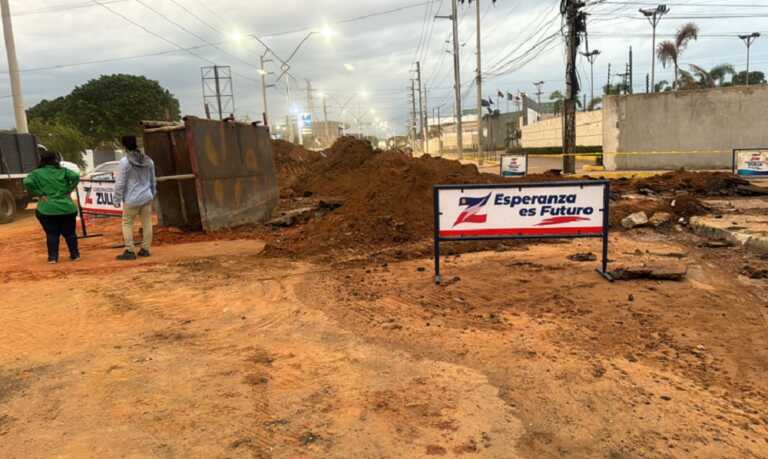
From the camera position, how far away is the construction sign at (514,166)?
18.8 m

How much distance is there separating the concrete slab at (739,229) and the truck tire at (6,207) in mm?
17975

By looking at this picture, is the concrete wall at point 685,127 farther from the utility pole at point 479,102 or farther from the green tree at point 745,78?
the green tree at point 745,78

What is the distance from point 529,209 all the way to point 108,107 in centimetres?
6761

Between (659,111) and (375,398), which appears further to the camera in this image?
(659,111)

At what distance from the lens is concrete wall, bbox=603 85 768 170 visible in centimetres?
2327

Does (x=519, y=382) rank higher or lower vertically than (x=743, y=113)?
lower

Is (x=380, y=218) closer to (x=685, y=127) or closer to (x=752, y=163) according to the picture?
(x=752, y=163)

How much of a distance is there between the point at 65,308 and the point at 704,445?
235 inches

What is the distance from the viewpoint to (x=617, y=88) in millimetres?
71438

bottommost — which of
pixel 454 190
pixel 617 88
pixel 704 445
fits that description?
pixel 704 445

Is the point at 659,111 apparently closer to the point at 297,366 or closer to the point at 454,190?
the point at 454,190

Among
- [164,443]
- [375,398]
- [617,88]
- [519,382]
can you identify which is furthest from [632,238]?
[617,88]

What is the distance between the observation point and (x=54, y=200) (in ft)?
25.2

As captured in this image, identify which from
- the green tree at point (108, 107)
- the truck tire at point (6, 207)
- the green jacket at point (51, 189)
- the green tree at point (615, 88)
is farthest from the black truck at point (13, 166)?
the green tree at point (615, 88)
